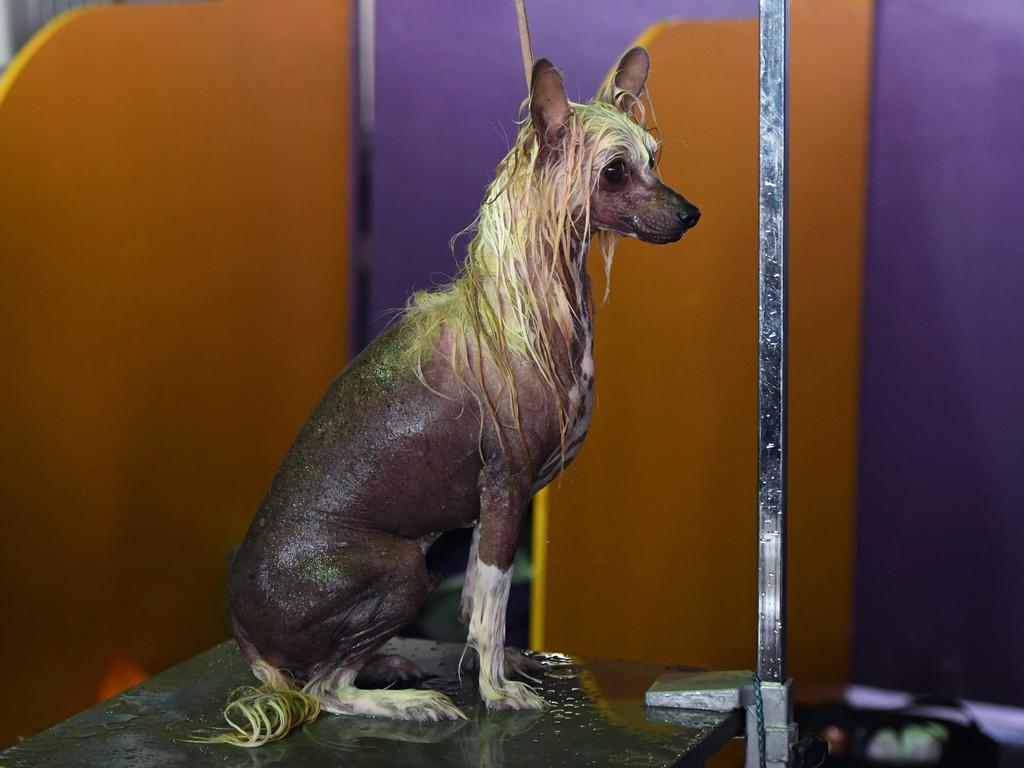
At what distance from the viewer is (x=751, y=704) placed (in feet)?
5.29

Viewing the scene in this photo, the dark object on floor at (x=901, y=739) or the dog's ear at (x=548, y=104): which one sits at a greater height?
the dog's ear at (x=548, y=104)

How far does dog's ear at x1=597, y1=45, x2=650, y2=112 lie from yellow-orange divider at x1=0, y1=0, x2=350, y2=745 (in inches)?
49.0

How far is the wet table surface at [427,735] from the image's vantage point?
1.49m

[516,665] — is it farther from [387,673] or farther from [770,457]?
[770,457]

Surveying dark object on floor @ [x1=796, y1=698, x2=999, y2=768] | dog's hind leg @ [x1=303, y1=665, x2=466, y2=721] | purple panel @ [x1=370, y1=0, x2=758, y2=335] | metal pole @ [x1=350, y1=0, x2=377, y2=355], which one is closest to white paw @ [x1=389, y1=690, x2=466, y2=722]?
dog's hind leg @ [x1=303, y1=665, x2=466, y2=721]

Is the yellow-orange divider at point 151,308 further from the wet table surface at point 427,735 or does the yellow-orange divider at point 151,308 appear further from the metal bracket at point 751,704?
the metal bracket at point 751,704

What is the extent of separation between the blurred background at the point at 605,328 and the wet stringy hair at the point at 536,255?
1015 millimetres

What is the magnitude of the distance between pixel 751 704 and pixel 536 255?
1.97 feet

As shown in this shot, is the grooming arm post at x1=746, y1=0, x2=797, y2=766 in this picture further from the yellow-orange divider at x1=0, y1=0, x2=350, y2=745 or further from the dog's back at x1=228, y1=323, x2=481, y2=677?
the yellow-orange divider at x1=0, y1=0, x2=350, y2=745

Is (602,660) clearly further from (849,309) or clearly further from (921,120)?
(921,120)

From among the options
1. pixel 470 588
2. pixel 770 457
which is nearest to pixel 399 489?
pixel 470 588

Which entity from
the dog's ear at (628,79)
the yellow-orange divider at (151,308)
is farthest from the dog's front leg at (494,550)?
the yellow-orange divider at (151,308)

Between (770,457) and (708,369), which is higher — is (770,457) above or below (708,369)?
Answer: below

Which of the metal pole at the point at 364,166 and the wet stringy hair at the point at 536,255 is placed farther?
the metal pole at the point at 364,166
